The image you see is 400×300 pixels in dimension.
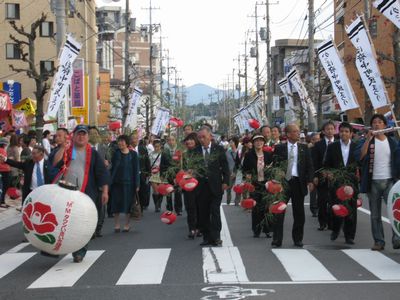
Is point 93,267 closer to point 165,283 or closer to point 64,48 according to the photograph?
point 165,283

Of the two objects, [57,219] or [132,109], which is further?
[132,109]

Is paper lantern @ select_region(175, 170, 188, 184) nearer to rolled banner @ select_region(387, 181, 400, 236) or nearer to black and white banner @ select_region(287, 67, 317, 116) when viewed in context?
rolled banner @ select_region(387, 181, 400, 236)

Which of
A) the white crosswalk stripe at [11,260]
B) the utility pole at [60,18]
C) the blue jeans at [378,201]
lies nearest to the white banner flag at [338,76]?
the blue jeans at [378,201]

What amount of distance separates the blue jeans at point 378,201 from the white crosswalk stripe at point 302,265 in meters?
1.05

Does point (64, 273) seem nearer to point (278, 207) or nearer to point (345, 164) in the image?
point (278, 207)

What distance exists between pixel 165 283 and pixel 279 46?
59.4 meters

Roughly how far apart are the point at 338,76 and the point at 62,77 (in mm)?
6981

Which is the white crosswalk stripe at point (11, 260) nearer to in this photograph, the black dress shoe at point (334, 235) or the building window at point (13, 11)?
the black dress shoe at point (334, 235)

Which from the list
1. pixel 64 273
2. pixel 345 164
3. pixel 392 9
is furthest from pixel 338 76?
pixel 64 273

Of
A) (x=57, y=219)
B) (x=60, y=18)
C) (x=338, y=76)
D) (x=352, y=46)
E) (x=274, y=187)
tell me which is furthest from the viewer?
(x=352, y=46)

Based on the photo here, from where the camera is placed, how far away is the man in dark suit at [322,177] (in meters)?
11.3

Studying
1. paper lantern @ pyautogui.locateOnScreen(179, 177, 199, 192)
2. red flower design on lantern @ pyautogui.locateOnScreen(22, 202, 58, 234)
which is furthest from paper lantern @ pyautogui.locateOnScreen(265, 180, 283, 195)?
red flower design on lantern @ pyautogui.locateOnScreen(22, 202, 58, 234)

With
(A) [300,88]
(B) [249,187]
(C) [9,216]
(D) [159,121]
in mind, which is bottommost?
(C) [9,216]

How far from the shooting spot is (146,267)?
8.16 meters
